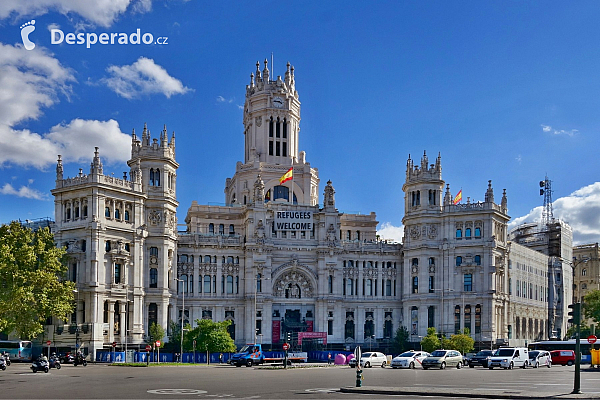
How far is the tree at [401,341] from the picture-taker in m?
123

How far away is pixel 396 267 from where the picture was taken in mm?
130875

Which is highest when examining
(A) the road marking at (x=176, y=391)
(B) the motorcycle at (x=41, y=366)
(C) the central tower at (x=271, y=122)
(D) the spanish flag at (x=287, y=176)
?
(C) the central tower at (x=271, y=122)

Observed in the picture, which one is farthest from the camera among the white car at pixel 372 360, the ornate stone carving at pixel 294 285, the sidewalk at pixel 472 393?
the ornate stone carving at pixel 294 285

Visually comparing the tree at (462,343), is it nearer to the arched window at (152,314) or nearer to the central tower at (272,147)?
the central tower at (272,147)

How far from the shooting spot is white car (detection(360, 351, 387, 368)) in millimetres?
81250

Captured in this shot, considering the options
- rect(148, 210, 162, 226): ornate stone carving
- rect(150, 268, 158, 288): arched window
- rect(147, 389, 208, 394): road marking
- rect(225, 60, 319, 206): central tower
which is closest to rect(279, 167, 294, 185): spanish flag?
rect(225, 60, 319, 206): central tower

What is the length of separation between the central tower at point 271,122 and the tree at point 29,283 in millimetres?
51166

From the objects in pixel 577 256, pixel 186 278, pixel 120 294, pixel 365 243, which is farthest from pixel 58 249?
pixel 577 256

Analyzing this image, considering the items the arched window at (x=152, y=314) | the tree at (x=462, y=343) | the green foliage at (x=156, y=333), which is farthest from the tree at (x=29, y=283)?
the tree at (x=462, y=343)

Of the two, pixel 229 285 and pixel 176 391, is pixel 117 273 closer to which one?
pixel 229 285

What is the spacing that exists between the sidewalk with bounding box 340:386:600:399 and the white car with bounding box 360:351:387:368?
37545mm

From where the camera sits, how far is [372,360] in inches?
3255

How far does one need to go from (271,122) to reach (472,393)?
Result: 10622 centimetres

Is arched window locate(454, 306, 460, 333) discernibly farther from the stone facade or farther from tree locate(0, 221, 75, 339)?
tree locate(0, 221, 75, 339)
